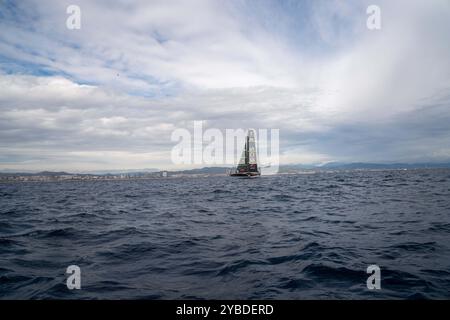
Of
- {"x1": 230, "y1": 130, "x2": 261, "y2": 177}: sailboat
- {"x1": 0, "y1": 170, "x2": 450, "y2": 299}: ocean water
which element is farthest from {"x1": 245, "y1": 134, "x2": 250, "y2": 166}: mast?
{"x1": 0, "y1": 170, "x2": 450, "y2": 299}: ocean water

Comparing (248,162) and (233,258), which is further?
(248,162)

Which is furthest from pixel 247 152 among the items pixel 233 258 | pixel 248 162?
pixel 233 258

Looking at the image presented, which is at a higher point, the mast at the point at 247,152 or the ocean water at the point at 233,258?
the mast at the point at 247,152

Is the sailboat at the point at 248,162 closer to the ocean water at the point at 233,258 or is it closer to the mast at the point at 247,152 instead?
the mast at the point at 247,152

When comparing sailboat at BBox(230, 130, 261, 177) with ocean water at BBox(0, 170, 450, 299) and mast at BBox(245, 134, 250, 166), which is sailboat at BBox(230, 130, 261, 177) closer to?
mast at BBox(245, 134, 250, 166)

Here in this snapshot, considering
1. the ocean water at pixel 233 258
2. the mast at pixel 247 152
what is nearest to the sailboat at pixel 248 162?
the mast at pixel 247 152

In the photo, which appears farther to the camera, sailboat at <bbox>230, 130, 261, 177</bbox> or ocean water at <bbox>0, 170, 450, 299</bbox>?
sailboat at <bbox>230, 130, 261, 177</bbox>

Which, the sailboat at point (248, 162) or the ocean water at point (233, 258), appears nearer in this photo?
the ocean water at point (233, 258)

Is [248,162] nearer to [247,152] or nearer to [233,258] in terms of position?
[247,152]

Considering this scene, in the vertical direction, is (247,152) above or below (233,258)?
above
